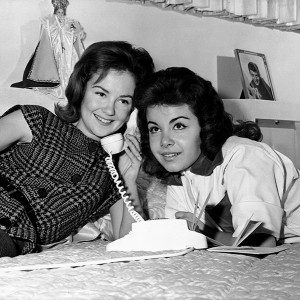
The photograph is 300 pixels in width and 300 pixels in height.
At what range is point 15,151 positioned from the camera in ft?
5.90

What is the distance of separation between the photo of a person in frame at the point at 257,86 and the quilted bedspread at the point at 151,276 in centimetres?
186

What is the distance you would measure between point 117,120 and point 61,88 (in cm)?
57

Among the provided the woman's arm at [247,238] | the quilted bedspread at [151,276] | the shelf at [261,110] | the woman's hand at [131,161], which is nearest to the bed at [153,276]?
the quilted bedspread at [151,276]

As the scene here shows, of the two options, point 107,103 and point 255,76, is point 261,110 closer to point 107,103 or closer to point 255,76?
point 255,76

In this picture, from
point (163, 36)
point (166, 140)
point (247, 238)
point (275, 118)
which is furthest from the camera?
point (275, 118)

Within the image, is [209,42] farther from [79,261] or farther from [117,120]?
[79,261]

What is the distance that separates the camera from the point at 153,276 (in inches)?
37.0

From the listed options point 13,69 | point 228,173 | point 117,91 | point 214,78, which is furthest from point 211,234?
point 214,78

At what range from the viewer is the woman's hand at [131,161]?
193 centimetres

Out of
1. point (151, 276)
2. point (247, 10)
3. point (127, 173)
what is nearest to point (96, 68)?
point (127, 173)

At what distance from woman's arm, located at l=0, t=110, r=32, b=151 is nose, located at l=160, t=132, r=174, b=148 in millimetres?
410

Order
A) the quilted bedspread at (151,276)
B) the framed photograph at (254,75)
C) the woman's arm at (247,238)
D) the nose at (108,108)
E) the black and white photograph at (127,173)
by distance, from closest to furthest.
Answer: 1. the quilted bedspread at (151,276)
2. the black and white photograph at (127,173)
3. the woman's arm at (247,238)
4. the nose at (108,108)
5. the framed photograph at (254,75)

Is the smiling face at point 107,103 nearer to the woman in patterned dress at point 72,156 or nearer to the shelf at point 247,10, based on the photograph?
the woman in patterned dress at point 72,156

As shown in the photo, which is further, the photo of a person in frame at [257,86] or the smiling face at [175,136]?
the photo of a person in frame at [257,86]
